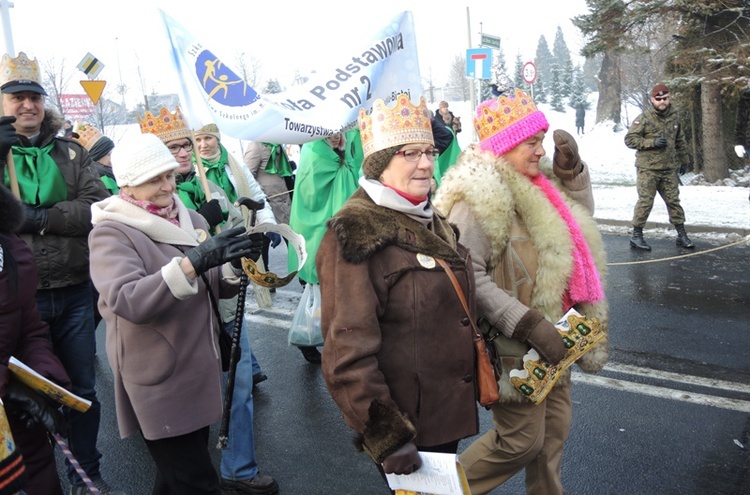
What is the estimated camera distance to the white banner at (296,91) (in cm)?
376

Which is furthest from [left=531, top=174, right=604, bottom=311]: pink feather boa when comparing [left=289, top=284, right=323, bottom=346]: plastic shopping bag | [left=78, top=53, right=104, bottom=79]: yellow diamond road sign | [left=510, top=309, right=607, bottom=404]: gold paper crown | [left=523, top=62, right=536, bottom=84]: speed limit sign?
[left=523, top=62, right=536, bottom=84]: speed limit sign

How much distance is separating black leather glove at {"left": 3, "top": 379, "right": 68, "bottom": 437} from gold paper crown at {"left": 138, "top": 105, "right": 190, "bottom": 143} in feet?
5.88

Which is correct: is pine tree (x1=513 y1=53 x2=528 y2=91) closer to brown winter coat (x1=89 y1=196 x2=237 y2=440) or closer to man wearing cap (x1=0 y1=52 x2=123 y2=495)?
man wearing cap (x1=0 y1=52 x2=123 y2=495)

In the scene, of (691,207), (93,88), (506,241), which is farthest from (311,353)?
(93,88)

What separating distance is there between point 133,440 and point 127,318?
232 cm

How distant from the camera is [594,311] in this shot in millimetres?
3051

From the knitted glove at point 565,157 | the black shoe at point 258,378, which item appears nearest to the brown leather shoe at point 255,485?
the black shoe at point 258,378

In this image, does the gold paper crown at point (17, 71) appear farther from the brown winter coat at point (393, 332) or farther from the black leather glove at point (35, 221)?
the brown winter coat at point (393, 332)

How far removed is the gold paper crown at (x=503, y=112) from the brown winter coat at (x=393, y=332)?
913mm

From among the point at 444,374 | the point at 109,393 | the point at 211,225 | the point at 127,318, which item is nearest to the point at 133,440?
the point at 109,393

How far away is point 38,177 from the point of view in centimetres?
339

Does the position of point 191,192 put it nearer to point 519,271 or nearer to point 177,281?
point 177,281

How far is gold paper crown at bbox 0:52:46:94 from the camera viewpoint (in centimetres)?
332

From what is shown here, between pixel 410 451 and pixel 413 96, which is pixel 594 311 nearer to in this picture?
pixel 410 451
